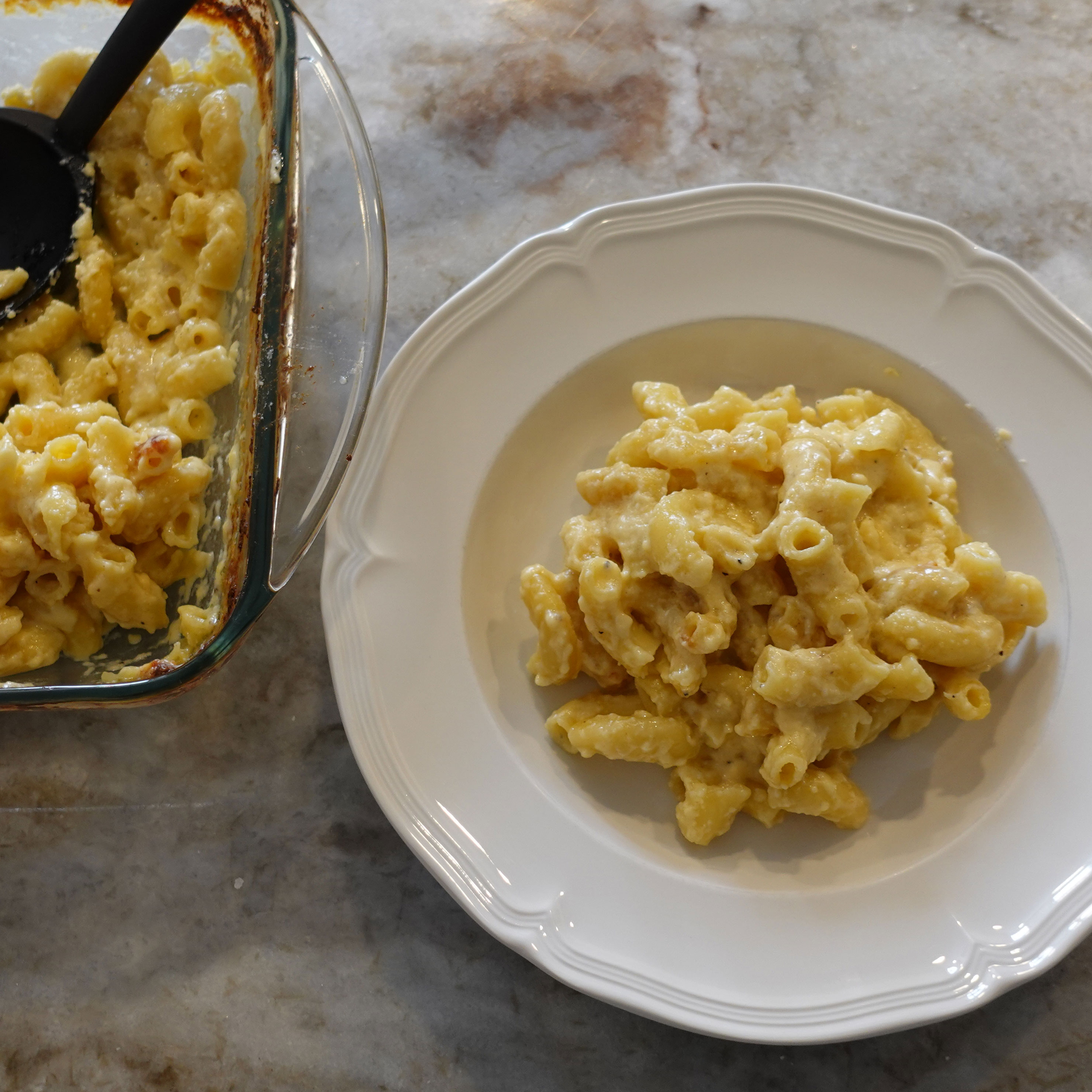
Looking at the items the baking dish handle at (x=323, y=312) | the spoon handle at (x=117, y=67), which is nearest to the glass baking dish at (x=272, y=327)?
the baking dish handle at (x=323, y=312)

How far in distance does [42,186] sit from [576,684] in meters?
1.12

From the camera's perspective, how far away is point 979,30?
1.76 meters

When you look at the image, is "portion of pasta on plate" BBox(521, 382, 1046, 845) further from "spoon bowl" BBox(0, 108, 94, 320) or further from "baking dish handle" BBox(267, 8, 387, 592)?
"spoon bowl" BBox(0, 108, 94, 320)

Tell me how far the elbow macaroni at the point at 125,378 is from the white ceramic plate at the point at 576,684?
0.84 ft

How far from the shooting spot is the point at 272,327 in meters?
1.22

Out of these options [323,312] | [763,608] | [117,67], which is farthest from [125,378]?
[763,608]

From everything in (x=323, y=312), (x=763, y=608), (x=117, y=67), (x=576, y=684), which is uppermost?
(x=117, y=67)

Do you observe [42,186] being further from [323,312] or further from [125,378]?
[323,312]

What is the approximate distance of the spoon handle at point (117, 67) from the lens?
130 cm

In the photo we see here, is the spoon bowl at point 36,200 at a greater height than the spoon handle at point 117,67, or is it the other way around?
the spoon handle at point 117,67

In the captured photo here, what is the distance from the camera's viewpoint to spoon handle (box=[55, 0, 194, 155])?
130 centimetres

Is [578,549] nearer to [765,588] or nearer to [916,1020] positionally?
[765,588]

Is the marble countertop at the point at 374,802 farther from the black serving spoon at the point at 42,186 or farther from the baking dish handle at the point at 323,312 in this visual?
the black serving spoon at the point at 42,186

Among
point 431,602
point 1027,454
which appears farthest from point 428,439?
point 1027,454
